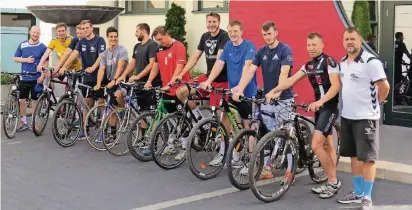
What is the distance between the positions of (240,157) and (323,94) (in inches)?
45.3

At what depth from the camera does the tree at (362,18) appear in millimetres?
11547

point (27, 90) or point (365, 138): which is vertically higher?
point (27, 90)

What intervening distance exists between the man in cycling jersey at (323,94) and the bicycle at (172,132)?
1.55 meters

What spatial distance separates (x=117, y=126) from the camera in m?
8.78

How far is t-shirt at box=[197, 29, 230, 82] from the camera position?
8219 millimetres

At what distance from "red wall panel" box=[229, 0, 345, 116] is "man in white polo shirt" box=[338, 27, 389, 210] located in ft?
15.1

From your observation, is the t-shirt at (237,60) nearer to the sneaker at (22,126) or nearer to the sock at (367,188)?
the sock at (367,188)

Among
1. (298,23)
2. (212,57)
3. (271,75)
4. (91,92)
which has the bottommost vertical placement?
(91,92)

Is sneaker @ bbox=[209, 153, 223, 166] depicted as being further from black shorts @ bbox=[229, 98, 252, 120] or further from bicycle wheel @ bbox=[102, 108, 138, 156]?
bicycle wheel @ bbox=[102, 108, 138, 156]

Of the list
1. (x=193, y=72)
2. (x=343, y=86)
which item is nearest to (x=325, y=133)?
(x=343, y=86)

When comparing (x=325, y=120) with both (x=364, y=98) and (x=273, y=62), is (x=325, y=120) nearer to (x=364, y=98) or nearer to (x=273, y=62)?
(x=364, y=98)

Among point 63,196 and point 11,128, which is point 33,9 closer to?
point 11,128

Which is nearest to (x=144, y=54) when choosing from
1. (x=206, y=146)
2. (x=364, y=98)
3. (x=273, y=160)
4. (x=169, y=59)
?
(x=169, y=59)

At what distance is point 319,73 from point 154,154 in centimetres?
242
